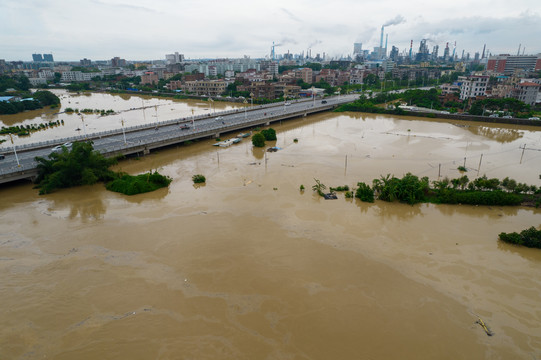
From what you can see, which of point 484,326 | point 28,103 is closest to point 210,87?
point 28,103

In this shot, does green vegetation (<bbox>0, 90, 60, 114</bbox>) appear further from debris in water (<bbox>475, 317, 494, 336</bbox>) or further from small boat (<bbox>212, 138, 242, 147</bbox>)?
Answer: debris in water (<bbox>475, 317, 494, 336</bbox>)

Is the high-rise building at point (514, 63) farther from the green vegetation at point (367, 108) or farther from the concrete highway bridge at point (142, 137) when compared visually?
the concrete highway bridge at point (142, 137)

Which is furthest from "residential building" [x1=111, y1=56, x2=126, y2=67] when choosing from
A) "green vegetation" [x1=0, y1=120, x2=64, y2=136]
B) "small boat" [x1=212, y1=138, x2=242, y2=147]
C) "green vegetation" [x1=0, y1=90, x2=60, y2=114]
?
"small boat" [x1=212, y1=138, x2=242, y2=147]

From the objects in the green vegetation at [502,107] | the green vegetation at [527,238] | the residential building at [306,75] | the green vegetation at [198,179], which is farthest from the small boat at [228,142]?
the residential building at [306,75]

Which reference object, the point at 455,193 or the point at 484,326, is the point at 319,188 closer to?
the point at 455,193

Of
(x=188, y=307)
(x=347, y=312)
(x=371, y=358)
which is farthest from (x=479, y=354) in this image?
(x=188, y=307)
